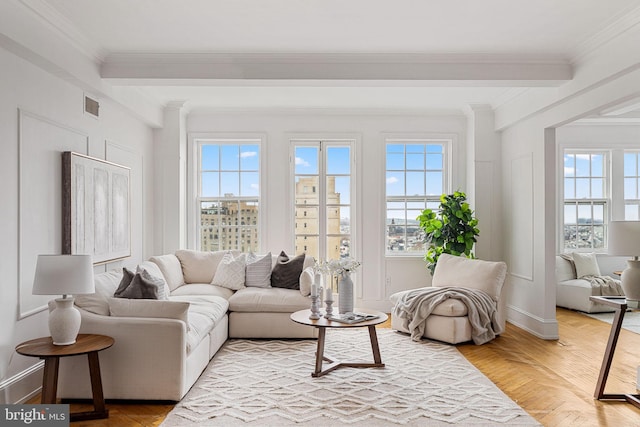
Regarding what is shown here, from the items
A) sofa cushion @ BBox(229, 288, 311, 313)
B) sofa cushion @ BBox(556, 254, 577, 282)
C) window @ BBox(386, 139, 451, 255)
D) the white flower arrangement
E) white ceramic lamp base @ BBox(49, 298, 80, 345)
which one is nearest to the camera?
white ceramic lamp base @ BBox(49, 298, 80, 345)

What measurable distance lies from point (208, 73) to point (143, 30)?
Result: 30.1 inches

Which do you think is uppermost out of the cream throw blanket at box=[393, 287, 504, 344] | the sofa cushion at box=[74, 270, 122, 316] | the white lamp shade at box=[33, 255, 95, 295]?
the white lamp shade at box=[33, 255, 95, 295]

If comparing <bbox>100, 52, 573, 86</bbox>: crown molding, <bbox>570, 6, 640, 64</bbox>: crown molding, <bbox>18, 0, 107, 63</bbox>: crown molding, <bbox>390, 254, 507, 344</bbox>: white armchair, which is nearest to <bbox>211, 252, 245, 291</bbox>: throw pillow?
<bbox>390, 254, 507, 344</bbox>: white armchair

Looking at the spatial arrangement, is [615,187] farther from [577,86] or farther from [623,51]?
[623,51]

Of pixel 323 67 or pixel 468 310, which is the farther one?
pixel 468 310

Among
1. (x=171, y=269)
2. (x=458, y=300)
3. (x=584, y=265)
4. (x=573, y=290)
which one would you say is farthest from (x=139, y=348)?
(x=584, y=265)

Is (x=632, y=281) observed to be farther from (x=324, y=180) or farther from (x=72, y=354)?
(x=324, y=180)

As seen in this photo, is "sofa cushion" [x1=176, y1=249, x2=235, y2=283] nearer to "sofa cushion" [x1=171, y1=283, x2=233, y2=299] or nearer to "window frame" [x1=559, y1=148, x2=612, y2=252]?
"sofa cushion" [x1=171, y1=283, x2=233, y2=299]

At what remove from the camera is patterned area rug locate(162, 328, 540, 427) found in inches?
133

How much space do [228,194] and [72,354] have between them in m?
4.12

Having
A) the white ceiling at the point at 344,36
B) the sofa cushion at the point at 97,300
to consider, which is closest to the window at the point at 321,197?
the white ceiling at the point at 344,36

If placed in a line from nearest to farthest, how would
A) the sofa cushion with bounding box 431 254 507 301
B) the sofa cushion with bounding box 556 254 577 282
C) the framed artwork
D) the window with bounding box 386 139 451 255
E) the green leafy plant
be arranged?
the framed artwork
the sofa cushion with bounding box 431 254 507 301
the green leafy plant
the window with bounding box 386 139 451 255
the sofa cushion with bounding box 556 254 577 282

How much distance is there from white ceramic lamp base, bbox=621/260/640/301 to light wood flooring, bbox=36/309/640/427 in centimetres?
76

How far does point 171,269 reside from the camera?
19.3 ft
